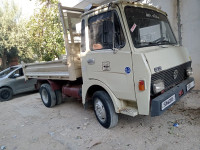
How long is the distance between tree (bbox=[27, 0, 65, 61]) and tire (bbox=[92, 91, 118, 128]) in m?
4.89

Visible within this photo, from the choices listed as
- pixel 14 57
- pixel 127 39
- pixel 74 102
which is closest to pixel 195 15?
pixel 127 39

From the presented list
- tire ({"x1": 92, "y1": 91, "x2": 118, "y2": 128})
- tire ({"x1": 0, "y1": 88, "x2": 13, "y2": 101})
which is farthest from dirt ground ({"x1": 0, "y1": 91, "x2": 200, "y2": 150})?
tire ({"x1": 0, "y1": 88, "x2": 13, "y2": 101})

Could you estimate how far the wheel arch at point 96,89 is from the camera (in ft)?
9.37

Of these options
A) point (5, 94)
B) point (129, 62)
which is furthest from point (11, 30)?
point (129, 62)

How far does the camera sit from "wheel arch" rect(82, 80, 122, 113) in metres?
2.86

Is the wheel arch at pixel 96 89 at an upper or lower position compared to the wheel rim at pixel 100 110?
upper

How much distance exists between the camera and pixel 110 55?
280cm

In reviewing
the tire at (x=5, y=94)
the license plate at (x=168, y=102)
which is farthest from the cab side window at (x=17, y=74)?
the license plate at (x=168, y=102)

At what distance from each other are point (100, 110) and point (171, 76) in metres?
1.57

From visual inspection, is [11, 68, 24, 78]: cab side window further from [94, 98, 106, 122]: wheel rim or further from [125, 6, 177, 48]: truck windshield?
[125, 6, 177, 48]: truck windshield

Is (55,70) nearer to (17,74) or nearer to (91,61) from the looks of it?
(91,61)

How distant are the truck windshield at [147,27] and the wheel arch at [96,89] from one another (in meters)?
0.99

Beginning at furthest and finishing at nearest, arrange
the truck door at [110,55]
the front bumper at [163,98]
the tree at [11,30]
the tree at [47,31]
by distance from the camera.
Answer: the tree at [11,30] → the tree at [47,31] → the truck door at [110,55] → the front bumper at [163,98]

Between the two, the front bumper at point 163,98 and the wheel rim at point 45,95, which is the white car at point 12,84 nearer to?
the wheel rim at point 45,95
